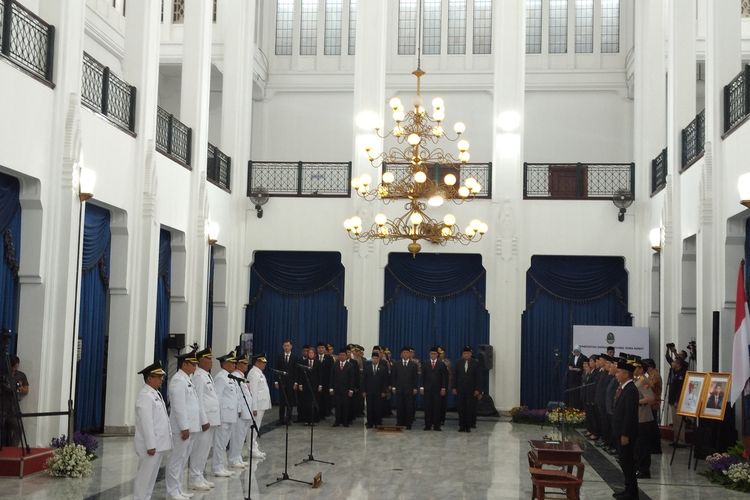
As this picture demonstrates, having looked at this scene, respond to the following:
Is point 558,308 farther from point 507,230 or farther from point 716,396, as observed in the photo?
point 716,396

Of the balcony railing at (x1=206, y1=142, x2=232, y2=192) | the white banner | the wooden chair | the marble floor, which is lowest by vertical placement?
the marble floor

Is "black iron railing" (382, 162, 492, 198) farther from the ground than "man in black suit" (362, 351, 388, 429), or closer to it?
farther from the ground

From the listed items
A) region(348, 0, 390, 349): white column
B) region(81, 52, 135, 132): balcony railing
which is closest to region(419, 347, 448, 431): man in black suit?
region(348, 0, 390, 349): white column

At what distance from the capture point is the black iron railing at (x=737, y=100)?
1284 cm

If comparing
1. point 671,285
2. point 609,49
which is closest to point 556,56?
point 609,49

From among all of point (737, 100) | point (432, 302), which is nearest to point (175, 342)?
point (432, 302)

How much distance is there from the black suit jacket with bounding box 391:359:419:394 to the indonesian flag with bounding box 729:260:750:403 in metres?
6.95

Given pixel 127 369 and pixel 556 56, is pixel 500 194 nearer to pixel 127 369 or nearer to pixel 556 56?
pixel 556 56

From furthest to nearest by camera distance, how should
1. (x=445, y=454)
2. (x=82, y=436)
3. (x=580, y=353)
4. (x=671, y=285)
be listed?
(x=580, y=353) < (x=671, y=285) < (x=445, y=454) < (x=82, y=436)

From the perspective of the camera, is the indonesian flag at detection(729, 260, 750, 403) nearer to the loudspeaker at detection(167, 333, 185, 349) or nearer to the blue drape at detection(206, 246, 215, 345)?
the loudspeaker at detection(167, 333, 185, 349)

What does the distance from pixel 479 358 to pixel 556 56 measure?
8961mm

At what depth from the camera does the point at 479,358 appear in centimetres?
2038

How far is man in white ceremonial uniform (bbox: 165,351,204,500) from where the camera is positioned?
9766mm

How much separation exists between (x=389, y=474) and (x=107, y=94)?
7078 mm
